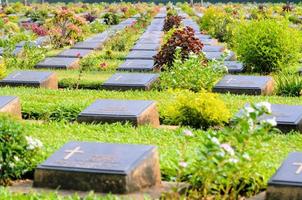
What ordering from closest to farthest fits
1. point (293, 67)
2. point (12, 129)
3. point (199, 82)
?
point (12, 129)
point (199, 82)
point (293, 67)

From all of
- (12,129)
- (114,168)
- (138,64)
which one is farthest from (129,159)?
(138,64)

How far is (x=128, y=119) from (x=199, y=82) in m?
2.38

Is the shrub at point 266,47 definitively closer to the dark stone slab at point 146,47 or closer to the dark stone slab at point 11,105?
the dark stone slab at point 146,47

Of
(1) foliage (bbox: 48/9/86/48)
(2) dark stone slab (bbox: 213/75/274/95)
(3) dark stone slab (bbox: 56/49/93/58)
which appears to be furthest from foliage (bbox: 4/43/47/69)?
(2) dark stone slab (bbox: 213/75/274/95)

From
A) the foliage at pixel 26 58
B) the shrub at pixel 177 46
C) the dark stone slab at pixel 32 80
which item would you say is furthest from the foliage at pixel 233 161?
the foliage at pixel 26 58

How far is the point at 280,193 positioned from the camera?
4.77 metres

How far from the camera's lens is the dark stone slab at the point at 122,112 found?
7.13m

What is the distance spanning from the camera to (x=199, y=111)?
735cm

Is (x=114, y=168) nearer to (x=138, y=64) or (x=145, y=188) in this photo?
(x=145, y=188)

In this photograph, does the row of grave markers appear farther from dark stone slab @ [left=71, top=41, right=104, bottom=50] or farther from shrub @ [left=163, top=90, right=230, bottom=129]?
dark stone slab @ [left=71, top=41, right=104, bottom=50]

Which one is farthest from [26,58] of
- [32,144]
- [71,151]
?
[71,151]

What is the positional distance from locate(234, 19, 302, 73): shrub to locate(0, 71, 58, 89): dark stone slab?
3.10 metres

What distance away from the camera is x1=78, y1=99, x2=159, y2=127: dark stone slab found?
23.4ft

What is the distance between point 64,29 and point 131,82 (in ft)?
21.3
